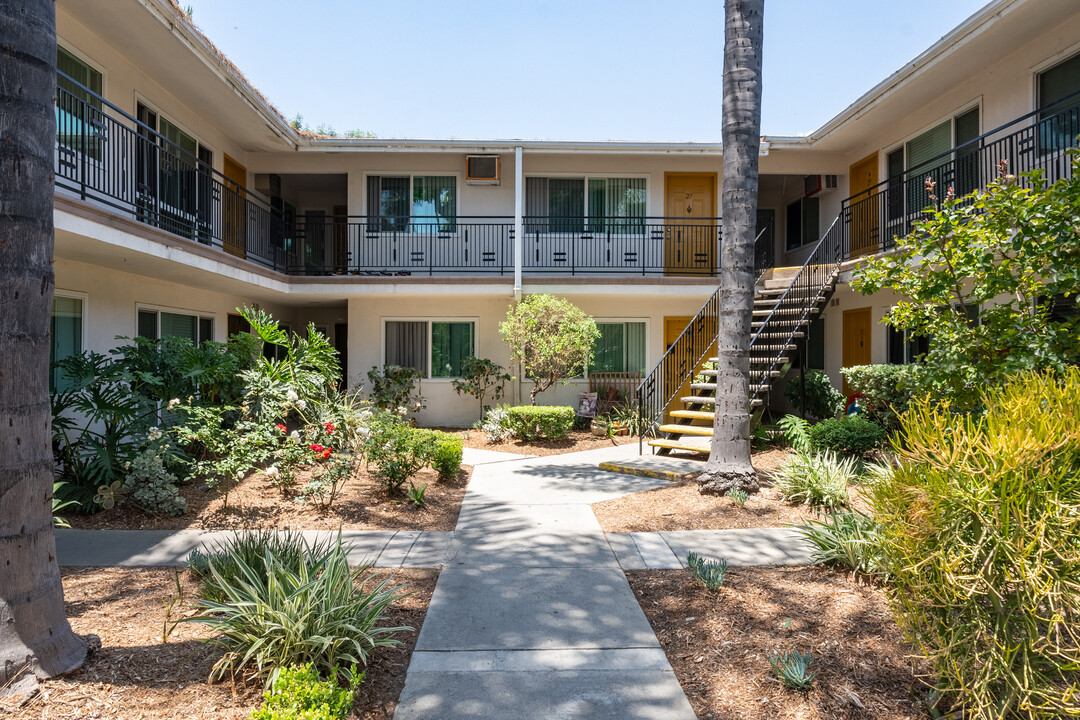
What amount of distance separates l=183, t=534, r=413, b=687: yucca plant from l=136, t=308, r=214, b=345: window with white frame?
7.19m

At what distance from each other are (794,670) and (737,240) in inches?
198

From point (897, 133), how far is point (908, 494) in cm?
1177

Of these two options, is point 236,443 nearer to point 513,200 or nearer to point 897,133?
point 513,200

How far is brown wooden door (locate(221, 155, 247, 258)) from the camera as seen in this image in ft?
37.2

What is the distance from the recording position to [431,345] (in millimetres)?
13828

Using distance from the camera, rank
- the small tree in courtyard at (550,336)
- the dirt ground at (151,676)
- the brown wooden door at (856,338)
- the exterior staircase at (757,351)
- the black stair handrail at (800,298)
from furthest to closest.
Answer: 1. the brown wooden door at (856,338)
2. the small tree in courtyard at (550,336)
3. the black stair handrail at (800,298)
4. the exterior staircase at (757,351)
5. the dirt ground at (151,676)

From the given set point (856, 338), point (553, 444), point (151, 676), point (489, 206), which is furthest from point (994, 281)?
point (489, 206)

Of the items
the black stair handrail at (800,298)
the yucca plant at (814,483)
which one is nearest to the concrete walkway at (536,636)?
the yucca plant at (814,483)

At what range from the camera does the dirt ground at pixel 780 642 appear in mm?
2840

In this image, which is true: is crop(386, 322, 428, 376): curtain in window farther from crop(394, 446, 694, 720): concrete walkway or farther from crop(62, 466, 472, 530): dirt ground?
crop(394, 446, 694, 720): concrete walkway

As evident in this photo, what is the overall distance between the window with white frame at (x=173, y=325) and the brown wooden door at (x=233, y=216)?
1.49 metres

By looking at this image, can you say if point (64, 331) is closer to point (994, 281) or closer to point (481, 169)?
point (481, 169)

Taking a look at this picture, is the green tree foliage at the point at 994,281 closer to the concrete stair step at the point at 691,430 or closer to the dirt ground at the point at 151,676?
the concrete stair step at the point at 691,430

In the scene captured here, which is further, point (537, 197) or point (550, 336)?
point (537, 197)
